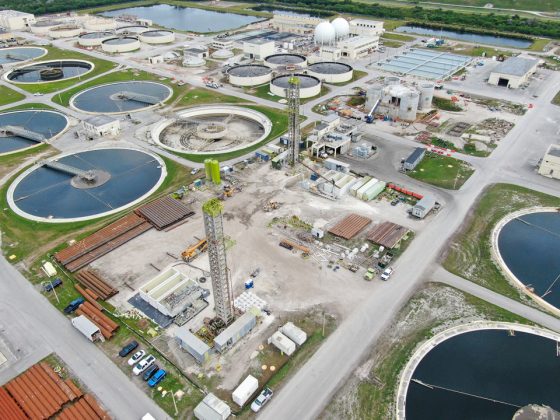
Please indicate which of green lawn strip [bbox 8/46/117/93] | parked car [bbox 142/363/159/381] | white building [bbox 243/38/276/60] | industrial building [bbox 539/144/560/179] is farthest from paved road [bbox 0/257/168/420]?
white building [bbox 243/38/276/60]

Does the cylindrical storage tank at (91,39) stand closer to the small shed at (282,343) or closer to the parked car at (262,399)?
the small shed at (282,343)

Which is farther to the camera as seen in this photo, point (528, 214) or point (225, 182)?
point (225, 182)

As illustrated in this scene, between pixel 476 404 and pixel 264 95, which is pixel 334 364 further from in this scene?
pixel 264 95

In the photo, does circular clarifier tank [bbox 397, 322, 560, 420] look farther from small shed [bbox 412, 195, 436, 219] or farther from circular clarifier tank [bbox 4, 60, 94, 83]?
circular clarifier tank [bbox 4, 60, 94, 83]

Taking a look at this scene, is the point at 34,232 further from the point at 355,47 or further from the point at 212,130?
the point at 355,47

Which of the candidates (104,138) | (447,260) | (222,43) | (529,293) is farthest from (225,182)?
(222,43)

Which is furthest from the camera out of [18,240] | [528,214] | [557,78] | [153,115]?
[557,78]

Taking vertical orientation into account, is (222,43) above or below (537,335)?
above
